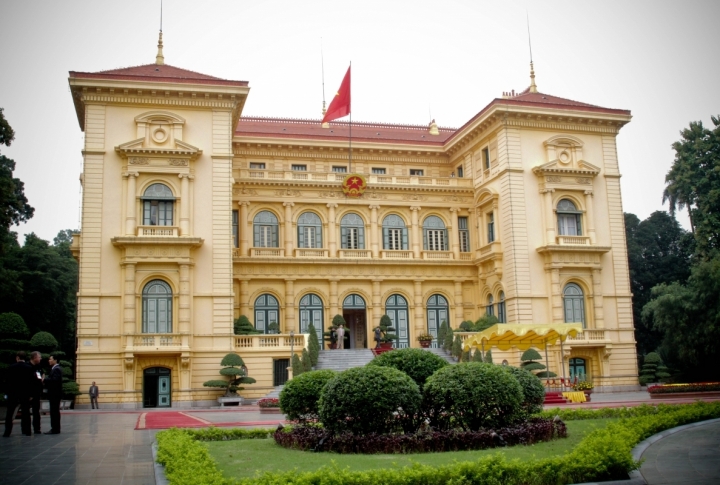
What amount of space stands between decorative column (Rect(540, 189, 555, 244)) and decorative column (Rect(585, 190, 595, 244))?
2.25m

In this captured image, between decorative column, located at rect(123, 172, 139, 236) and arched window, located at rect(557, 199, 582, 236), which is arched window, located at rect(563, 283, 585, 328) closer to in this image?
arched window, located at rect(557, 199, 582, 236)

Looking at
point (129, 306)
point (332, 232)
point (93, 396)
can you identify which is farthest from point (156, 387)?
point (332, 232)

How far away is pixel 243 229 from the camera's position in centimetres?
4156

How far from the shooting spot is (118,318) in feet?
115

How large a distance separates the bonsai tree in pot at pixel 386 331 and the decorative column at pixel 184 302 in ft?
35.5

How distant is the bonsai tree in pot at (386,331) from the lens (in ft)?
132

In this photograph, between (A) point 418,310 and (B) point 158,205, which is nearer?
(B) point 158,205

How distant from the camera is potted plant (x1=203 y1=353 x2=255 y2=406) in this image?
3422 cm

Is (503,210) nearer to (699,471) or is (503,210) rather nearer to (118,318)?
(118,318)

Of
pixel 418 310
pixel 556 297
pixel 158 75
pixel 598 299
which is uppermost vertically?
pixel 158 75

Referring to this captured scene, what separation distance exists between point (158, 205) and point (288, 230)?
321 inches

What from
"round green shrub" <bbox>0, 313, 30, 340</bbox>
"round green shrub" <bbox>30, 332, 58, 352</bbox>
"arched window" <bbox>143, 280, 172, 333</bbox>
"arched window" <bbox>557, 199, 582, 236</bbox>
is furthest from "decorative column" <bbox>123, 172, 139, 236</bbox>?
"arched window" <bbox>557, 199, 582, 236</bbox>

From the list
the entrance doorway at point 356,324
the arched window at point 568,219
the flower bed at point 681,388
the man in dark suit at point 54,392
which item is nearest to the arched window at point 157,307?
the entrance doorway at point 356,324

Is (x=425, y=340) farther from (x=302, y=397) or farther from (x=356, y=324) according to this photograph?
(x=302, y=397)
